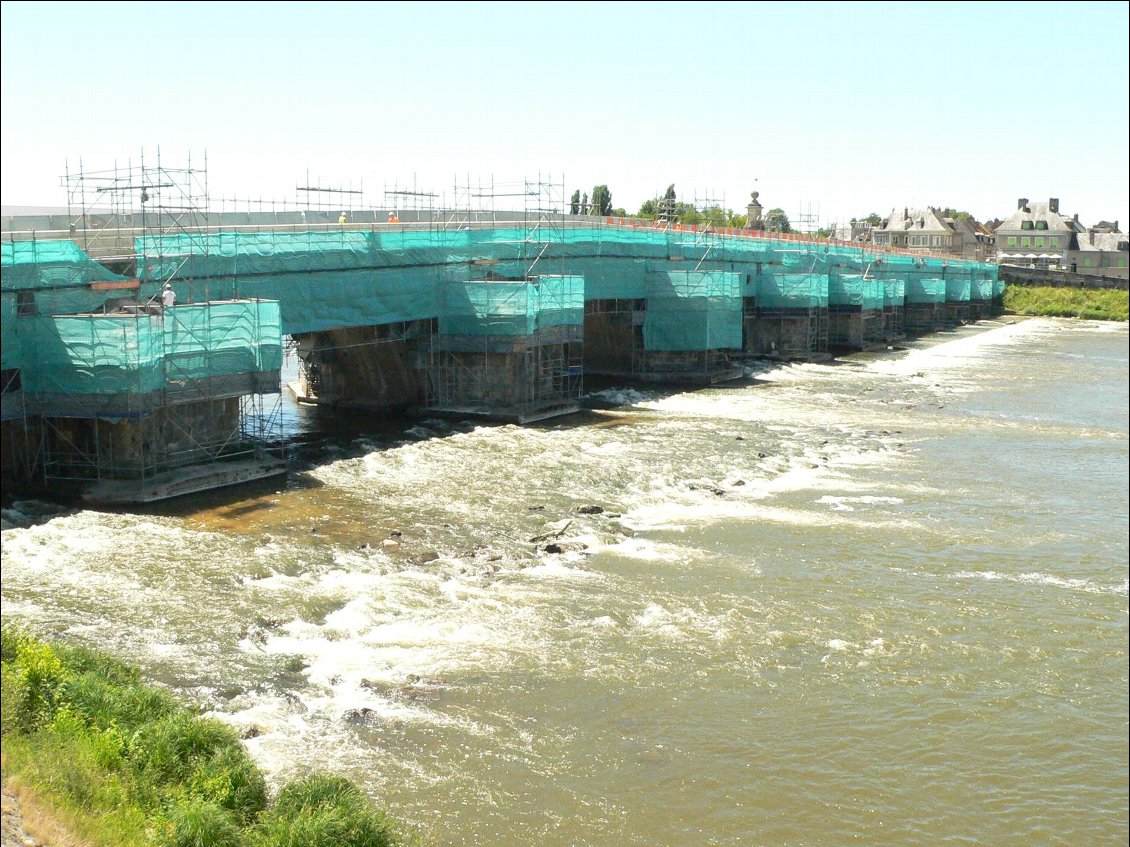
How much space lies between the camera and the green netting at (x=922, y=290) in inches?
4008

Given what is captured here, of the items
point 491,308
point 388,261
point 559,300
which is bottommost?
point 491,308

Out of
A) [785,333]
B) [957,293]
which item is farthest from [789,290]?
[957,293]

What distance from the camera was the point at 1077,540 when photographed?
92.0 ft

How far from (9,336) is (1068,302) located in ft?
370

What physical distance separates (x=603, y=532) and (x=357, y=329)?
19.6 m

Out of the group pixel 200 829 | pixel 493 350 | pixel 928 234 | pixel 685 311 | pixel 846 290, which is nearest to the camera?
pixel 200 829

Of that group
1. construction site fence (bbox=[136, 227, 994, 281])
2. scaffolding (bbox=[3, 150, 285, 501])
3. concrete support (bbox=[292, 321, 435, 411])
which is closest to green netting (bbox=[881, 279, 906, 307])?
construction site fence (bbox=[136, 227, 994, 281])

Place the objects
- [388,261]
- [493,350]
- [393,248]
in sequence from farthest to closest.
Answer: [493,350]
[393,248]
[388,261]

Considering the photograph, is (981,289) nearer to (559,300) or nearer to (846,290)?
(846,290)

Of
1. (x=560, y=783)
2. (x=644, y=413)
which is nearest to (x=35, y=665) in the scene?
(x=560, y=783)

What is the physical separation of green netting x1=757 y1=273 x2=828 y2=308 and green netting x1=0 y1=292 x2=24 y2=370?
5082 centimetres

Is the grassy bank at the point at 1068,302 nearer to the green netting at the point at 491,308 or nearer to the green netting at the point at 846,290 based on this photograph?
the green netting at the point at 846,290

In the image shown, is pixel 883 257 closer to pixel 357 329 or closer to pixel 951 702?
pixel 357 329

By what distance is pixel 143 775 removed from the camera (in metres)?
14.1
